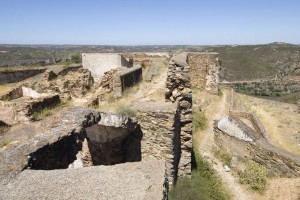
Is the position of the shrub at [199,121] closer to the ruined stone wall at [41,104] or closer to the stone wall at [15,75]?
the ruined stone wall at [41,104]

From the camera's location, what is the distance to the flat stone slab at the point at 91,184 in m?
3.85

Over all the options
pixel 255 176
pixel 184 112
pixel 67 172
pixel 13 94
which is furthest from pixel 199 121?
pixel 67 172

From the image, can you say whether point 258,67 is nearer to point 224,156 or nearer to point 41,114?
point 224,156

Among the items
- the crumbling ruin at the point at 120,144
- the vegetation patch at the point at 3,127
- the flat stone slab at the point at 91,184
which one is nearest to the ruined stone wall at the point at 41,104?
the vegetation patch at the point at 3,127

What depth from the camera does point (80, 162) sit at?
957 centimetres

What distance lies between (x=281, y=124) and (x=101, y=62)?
38.4 ft

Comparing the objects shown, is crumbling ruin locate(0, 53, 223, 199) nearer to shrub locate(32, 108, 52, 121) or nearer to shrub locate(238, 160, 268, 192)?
shrub locate(32, 108, 52, 121)

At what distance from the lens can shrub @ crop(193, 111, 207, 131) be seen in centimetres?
1368

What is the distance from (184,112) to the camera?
28.2 ft

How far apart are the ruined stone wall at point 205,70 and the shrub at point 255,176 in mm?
10773

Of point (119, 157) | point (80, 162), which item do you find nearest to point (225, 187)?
point (119, 157)

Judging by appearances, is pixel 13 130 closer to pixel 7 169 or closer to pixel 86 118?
pixel 86 118

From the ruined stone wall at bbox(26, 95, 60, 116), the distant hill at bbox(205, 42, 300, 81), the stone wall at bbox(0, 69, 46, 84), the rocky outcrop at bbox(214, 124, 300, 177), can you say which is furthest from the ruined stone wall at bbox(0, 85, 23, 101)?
the distant hill at bbox(205, 42, 300, 81)

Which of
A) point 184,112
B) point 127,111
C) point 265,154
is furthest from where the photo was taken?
point 265,154
